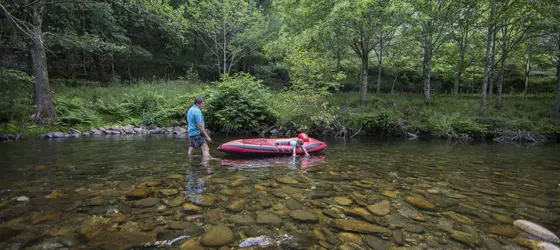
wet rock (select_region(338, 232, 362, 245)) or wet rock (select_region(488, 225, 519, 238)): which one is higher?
wet rock (select_region(338, 232, 362, 245))

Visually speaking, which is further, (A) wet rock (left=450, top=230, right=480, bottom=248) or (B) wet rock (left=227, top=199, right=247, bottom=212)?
(B) wet rock (left=227, top=199, right=247, bottom=212)

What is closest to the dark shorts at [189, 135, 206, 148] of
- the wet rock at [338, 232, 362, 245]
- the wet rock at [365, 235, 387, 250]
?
the wet rock at [338, 232, 362, 245]

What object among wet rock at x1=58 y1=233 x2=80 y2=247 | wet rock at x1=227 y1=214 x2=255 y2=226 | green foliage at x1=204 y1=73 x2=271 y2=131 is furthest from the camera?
green foliage at x1=204 y1=73 x2=271 y2=131

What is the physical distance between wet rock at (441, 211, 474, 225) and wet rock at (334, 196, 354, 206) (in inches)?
50.1

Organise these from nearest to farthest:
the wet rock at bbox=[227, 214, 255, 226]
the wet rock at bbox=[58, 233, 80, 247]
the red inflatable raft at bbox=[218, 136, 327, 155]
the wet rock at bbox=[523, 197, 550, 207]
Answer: the wet rock at bbox=[58, 233, 80, 247]
the wet rock at bbox=[227, 214, 255, 226]
the wet rock at bbox=[523, 197, 550, 207]
the red inflatable raft at bbox=[218, 136, 327, 155]

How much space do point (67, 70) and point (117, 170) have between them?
20282mm

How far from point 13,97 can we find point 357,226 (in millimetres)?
14309

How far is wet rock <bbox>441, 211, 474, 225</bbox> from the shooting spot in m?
3.63

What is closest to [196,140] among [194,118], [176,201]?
[194,118]

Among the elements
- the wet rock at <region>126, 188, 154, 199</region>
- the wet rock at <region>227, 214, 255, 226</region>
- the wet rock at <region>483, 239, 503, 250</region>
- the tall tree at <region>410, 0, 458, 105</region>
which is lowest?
the wet rock at <region>483, 239, 503, 250</region>

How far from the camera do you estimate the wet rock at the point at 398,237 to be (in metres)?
3.02

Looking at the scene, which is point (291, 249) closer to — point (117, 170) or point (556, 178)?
point (117, 170)

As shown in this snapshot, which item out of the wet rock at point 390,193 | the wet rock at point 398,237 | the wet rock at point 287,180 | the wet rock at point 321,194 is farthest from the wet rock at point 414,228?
the wet rock at point 287,180

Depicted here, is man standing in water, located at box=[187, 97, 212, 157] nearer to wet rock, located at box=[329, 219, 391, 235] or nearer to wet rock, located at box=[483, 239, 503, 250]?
wet rock, located at box=[329, 219, 391, 235]
